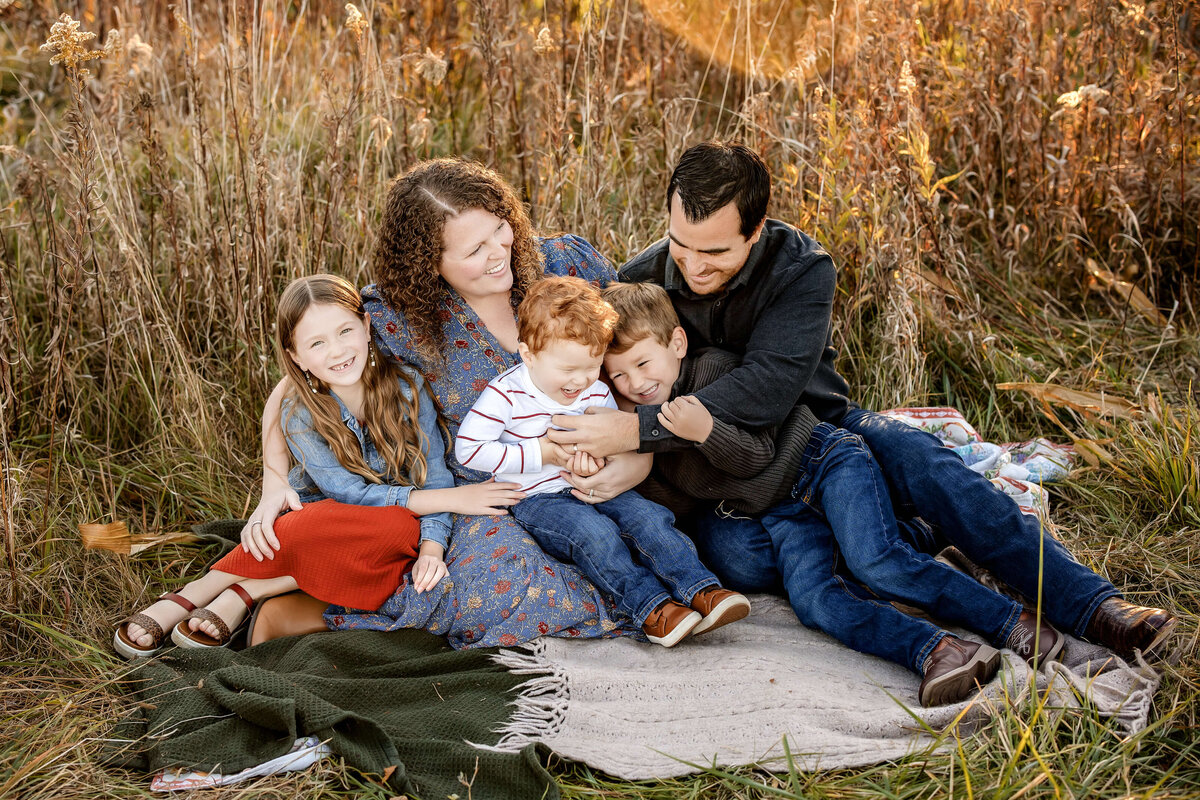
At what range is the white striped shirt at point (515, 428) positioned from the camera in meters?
2.75

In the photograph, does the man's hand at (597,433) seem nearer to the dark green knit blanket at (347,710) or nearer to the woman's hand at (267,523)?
the dark green knit blanket at (347,710)

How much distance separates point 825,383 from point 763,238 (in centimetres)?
50

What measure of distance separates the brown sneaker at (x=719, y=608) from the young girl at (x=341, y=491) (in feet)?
2.22

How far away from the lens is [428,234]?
2.79 meters

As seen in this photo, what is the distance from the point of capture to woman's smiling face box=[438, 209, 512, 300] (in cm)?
278

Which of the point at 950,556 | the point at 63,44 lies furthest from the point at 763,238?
the point at 63,44

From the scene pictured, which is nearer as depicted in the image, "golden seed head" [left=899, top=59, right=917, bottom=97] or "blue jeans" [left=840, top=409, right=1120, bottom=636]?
"blue jeans" [left=840, top=409, right=1120, bottom=636]

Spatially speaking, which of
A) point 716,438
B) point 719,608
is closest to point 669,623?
point 719,608

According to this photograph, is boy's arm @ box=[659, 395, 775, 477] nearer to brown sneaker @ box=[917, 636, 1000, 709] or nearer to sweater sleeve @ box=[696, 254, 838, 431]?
sweater sleeve @ box=[696, 254, 838, 431]

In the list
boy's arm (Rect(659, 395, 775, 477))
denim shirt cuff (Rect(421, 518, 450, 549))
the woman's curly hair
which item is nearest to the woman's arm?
denim shirt cuff (Rect(421, 518, 450, 549))

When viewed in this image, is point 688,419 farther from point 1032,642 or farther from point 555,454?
point 1032,642

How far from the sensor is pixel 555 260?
3088 millimetres

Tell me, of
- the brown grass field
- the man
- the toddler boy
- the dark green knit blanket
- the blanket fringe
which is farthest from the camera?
the brown grass field

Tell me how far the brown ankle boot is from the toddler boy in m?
1.09
